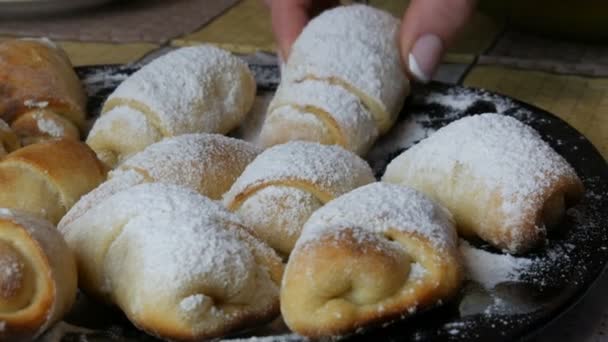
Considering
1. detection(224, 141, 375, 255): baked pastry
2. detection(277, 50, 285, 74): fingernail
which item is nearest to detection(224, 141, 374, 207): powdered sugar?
detection(224, 141, 375, 255): baked pastry

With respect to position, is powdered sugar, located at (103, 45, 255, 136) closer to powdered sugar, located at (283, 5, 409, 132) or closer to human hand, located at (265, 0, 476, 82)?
powdered sugar, located at (283, 5, 409, 132)

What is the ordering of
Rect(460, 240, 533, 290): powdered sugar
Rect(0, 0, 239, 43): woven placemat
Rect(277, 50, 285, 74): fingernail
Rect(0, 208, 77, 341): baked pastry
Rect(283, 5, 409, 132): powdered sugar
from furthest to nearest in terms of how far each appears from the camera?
Rect(0, 0, 239, 43): woven placemat < Rect(277, 50, 285, 74): fingernail < Rect(283, 5, 409, 132): powdered sugar < Rect(460, 240, 533, 290): powdered sugar < Rect(0, 208, 77, 341): baked pastry

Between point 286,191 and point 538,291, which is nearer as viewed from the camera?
point 538,291

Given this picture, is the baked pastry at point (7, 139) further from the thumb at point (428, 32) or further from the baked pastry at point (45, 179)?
the thumb at point (428, 32)

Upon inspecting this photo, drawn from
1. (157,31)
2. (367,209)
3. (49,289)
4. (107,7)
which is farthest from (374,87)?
(107,7)

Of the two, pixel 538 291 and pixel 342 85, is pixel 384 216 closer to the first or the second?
pixel 538 291

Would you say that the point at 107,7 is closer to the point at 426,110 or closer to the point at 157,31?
the point at 157,31


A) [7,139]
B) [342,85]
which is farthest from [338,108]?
[7,139]
